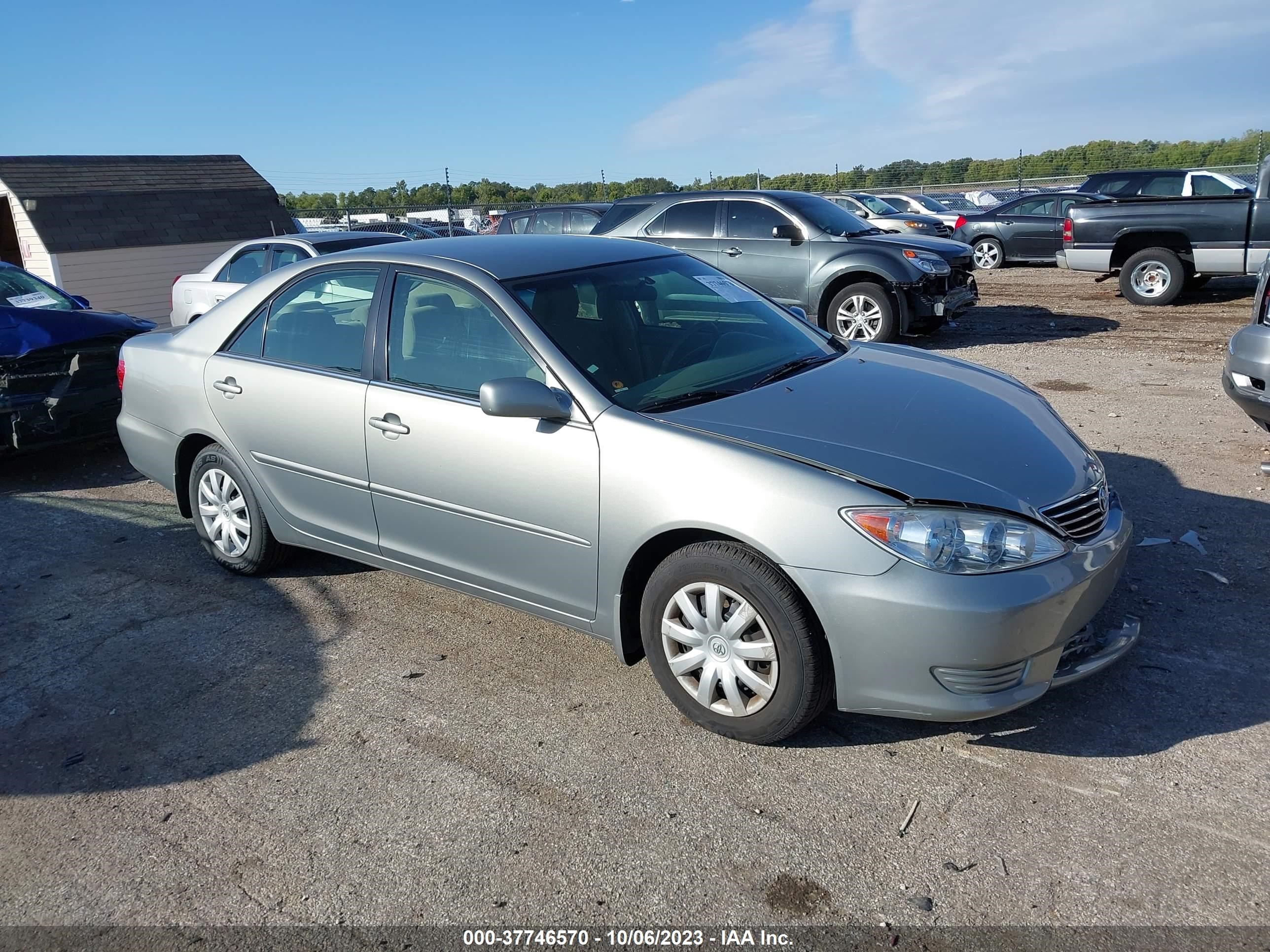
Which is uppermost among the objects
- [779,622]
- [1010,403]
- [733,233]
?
[733,233]

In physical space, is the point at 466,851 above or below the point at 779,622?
below

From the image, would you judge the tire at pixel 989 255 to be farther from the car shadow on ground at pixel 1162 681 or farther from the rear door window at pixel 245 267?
the car shadow on ground at pixel 1162 681

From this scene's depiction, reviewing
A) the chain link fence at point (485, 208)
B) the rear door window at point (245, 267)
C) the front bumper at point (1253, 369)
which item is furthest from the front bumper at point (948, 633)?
the chain link fence at point (485, 208)

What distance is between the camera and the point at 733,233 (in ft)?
37.0

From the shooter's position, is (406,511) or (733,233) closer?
(406,511)

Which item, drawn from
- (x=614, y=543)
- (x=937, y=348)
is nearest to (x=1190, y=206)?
(x=937, y=348)

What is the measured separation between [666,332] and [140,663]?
8.76ft

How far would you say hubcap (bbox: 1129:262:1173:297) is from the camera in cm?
1334

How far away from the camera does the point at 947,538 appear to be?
3047mm

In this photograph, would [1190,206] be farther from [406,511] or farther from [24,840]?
[24,840]

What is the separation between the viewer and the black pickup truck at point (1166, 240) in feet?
40.2

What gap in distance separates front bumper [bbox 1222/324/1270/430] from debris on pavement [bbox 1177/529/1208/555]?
1167 mm

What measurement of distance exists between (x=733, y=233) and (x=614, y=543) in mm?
8384

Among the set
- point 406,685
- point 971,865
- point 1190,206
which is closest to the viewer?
point 971,865
